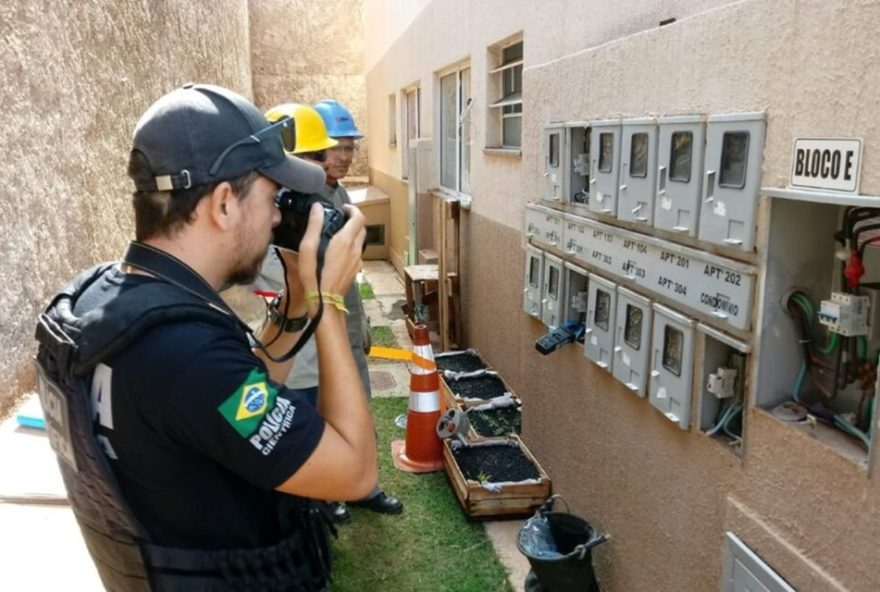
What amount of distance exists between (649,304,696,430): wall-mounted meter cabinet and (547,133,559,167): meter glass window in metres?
1.18

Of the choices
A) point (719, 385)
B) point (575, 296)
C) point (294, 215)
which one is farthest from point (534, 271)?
point (294, 215)

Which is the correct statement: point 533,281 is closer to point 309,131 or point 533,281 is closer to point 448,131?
point 309,131

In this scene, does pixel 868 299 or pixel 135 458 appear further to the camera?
pixel 868 299

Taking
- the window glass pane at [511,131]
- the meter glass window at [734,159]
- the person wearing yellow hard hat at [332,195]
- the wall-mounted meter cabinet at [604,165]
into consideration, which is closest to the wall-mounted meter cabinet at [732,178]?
the meter glass window at [734,159]

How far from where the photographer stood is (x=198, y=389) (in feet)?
3.77

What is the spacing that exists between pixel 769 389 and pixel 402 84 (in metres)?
8.84

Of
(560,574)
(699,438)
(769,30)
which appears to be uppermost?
(769,30)

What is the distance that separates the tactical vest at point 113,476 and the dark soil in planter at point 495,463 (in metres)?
2.55

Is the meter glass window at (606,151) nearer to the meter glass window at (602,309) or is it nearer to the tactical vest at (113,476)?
the meter glass window at (602,309)

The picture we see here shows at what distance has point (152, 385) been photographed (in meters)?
1.16

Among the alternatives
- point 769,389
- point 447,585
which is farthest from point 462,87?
point 769,389

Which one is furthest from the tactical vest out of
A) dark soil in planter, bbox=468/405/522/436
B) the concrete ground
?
dark soil in planter, bbox=468/405/522/436

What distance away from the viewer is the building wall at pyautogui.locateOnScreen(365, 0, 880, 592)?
163 cm

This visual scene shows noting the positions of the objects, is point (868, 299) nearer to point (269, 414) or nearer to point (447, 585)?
point (269, 414)
